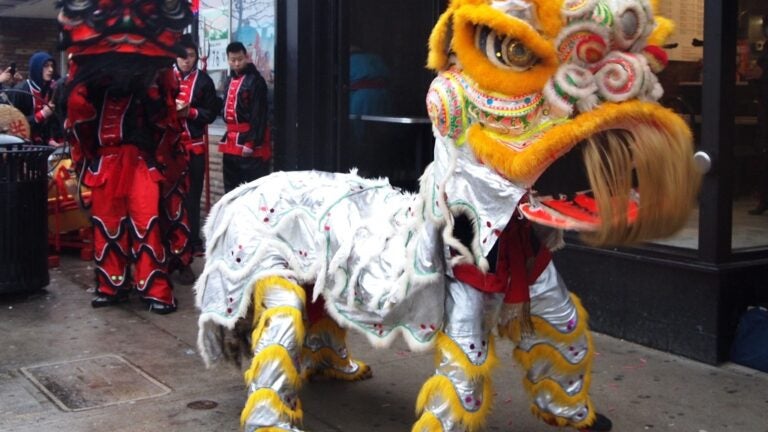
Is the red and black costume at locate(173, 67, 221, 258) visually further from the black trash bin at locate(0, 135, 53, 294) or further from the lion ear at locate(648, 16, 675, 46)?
the lion ear at locate(648, 16, 675, 46)

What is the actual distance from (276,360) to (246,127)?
5366 mm

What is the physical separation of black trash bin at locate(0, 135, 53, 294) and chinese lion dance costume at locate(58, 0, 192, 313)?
1.93 feet

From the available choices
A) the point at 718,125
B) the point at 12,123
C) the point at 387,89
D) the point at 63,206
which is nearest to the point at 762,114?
the point at 718,125

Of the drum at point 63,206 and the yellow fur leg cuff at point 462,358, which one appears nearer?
the yellow fur leg cuff at point 462,358

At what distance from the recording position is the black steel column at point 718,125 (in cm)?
532

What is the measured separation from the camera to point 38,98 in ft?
38.9

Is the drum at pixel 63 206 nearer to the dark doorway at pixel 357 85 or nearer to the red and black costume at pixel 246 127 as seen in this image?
the red and black costume at pixel 246 127

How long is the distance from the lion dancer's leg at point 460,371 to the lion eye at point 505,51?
889 mm

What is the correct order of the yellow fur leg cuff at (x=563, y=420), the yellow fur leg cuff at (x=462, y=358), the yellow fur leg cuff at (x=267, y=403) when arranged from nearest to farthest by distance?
the yellow fur leg cuff at (x=462, y=358)
the yellow fur leg cuff at (x=267, y=403)
the yellow fur leg cuff at (x=563, y=420)

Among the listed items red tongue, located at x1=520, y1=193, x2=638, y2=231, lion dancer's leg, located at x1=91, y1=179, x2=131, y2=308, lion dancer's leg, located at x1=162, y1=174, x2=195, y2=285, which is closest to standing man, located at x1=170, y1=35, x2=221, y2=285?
lion dancer's leg, located at x1=162, y1=174, x2=195, y2=285

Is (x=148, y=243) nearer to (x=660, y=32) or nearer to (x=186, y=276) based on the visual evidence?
(x=186, y=276)

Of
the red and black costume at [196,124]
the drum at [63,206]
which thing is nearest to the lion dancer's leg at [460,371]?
the red and black costume at [196,124]

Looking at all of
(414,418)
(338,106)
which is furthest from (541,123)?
(338,106)

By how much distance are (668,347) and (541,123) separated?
9.50 feet
